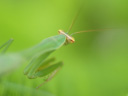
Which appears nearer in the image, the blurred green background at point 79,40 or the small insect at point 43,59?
the small insect at point 43,59

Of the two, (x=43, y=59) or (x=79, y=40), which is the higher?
(x=79, y=40)

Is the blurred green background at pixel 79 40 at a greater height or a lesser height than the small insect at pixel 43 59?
greater

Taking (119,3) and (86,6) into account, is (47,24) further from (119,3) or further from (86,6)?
(119,3)

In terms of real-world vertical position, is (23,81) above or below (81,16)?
below

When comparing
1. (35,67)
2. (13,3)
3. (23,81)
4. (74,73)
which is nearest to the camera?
(35,67)

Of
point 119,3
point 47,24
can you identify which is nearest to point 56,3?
point 47,24

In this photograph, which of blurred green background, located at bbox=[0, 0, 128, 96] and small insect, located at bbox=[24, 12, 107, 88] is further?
blurred green background, located at bbox=[0, 0, 128, 96]

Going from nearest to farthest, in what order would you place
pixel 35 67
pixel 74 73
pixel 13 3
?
pixel 35 67, pixel 74 73, pixel 13 3

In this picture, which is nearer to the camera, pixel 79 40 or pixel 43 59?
pixel 43 59
